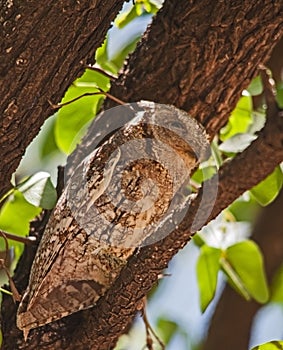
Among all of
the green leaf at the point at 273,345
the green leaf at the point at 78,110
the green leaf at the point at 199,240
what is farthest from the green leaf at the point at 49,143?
the green leaf at the point at 273,345

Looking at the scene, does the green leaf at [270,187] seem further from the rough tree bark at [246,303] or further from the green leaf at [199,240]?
the rough tree bark at [246,303]

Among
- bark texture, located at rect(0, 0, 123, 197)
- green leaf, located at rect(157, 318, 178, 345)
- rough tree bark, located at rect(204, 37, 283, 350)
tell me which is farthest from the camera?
rough tree bark, located at rect(204, 37, 283, 350)

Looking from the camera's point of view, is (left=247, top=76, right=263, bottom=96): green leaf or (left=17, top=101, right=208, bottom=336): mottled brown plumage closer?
(left=17, top=101, right=208, bottom=336): mottled brown plumage

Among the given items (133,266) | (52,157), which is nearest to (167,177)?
(133,266)

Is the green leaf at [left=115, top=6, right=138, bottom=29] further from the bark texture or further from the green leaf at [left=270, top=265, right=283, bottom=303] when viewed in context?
the green leaf at [left=270, top=265, right=283, bottom=303]

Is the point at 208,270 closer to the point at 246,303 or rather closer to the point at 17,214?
the point at 17,214

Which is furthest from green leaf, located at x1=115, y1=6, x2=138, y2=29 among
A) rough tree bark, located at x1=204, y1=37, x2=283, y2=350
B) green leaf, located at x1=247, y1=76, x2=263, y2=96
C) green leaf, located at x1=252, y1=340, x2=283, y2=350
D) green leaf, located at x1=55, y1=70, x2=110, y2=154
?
rough tree bark, located at x1=204, y1=37, x2=283, y2=350

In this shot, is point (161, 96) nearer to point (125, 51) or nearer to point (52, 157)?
point (125, 51)

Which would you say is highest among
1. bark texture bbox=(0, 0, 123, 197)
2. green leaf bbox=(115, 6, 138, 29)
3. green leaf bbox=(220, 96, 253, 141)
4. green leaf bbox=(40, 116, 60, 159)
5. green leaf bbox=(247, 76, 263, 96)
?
bark texture bbox=(0, 0, 123, 197)
